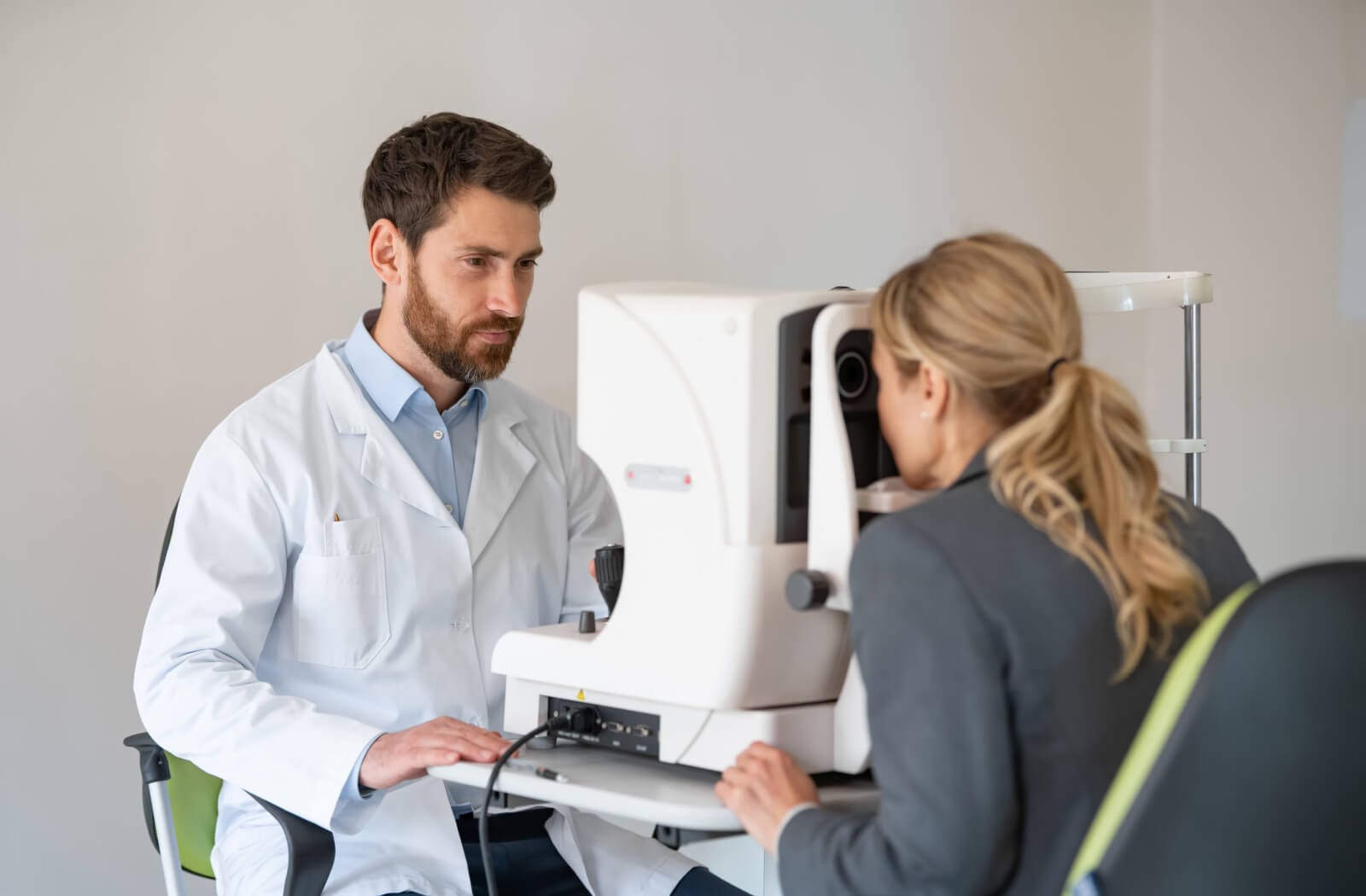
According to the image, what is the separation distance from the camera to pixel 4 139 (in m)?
2.05

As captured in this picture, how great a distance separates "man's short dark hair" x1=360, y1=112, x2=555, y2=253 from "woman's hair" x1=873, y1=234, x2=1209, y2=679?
0.72m

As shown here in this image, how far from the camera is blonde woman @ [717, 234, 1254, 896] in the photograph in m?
0.96

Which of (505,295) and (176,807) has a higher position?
(505,295)

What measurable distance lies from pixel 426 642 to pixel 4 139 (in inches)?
45.3

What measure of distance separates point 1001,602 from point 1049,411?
173 mm

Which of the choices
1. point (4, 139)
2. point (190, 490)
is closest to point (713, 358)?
point (190, 490)

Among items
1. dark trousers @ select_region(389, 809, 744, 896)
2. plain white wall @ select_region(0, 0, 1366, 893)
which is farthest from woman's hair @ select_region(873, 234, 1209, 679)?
plain white wall @ select_region(0, 0, 1366, 893)

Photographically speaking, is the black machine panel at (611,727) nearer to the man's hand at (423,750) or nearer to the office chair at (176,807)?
the man's hand at (423,750)

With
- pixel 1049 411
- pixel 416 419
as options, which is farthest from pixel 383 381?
pixel 1049 411

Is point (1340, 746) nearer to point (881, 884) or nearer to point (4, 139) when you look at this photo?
point (881, 884)

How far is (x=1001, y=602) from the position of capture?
976mm

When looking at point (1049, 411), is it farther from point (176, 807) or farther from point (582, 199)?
point (582, 199)

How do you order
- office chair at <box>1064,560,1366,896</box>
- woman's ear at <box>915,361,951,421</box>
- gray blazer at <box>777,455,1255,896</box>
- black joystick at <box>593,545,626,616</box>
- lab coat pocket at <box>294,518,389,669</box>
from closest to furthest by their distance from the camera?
office chair at <box>1064,560,1366,896</box> → gray blazer at <box>777,455,1255,896</box> → woman's ear at <box>915,361,951,421</box> → black joystick at <box>593,545,626,616</box> → lab coat pocket at <box>294,518,389,669</box>

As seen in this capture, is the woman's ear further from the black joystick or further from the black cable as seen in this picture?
the black cable
